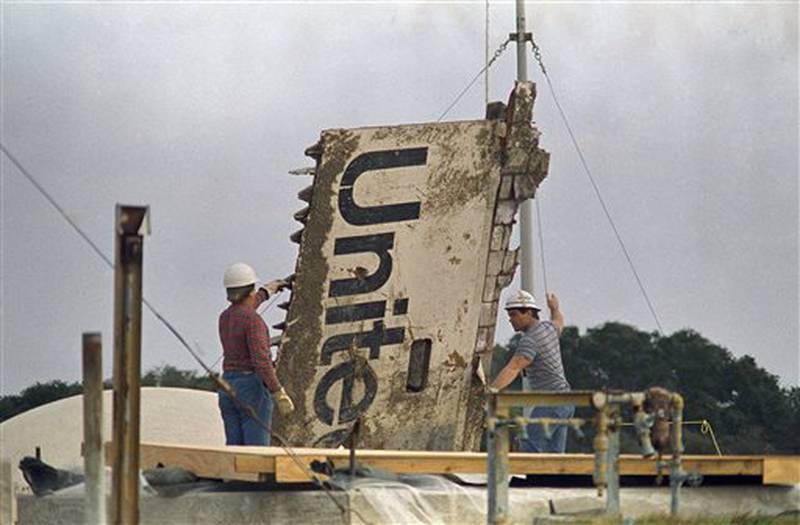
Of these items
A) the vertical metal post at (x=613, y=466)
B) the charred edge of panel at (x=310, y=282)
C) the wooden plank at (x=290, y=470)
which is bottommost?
the vertical metal post at (x=613, y=466)

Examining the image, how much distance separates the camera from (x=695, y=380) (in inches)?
1505

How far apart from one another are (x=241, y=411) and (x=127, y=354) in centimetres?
494

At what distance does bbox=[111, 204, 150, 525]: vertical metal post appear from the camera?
10.2 meters

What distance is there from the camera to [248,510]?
12656 mm

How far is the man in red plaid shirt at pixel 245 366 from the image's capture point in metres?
15.1

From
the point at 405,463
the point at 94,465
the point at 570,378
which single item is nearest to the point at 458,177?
the point at 405,463

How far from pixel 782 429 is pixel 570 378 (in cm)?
681

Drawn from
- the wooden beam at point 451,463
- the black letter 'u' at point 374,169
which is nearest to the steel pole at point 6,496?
the wooden beam at point 451,463

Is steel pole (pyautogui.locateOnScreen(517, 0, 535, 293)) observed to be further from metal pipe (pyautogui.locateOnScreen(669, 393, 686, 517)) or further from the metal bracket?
metal pipe (pyautogui.locateOnScreen(669, 393, 686, 517))

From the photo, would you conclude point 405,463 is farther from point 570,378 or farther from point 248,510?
point 570,378

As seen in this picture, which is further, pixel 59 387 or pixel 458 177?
pixel 59 387

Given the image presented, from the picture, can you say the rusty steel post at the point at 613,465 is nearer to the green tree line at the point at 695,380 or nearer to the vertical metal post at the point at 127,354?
the vertical metal post at the point at 127,354

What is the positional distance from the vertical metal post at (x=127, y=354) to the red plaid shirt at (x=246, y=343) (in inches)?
186

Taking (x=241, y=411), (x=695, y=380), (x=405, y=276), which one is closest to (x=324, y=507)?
(x=241, y=411)
